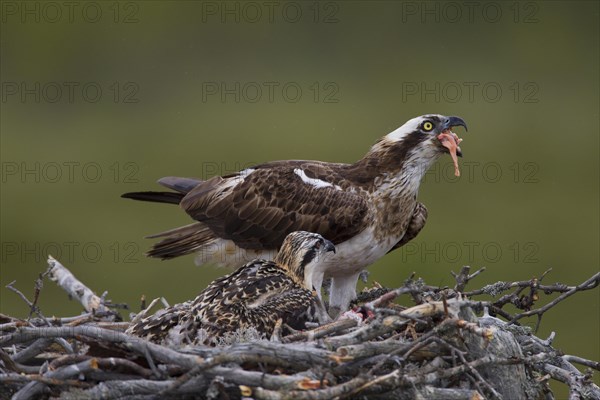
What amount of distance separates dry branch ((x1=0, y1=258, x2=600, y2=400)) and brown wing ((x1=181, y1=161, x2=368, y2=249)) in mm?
1752

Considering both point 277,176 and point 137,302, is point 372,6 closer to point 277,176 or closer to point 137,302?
point 137,302

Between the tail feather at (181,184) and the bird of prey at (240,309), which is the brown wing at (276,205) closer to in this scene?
the tail feather at (181,184)

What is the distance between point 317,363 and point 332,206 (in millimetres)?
2603

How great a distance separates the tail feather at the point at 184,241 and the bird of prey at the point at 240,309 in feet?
5.03

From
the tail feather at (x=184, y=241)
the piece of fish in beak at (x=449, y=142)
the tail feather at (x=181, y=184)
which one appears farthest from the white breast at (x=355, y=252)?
the tail feather at (x=181, y=184)

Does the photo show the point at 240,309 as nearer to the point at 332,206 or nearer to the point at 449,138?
the point at 332,206

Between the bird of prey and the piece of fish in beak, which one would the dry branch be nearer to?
the bird of prey

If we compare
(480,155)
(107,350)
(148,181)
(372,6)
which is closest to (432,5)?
(372,6)

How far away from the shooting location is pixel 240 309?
8.43 m

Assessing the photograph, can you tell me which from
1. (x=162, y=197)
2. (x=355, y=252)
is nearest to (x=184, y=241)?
(x=162, y=197)

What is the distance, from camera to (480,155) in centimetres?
2108

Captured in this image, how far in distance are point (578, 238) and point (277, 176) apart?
1106 centimetres

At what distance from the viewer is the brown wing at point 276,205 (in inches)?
396

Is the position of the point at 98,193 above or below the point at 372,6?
below
